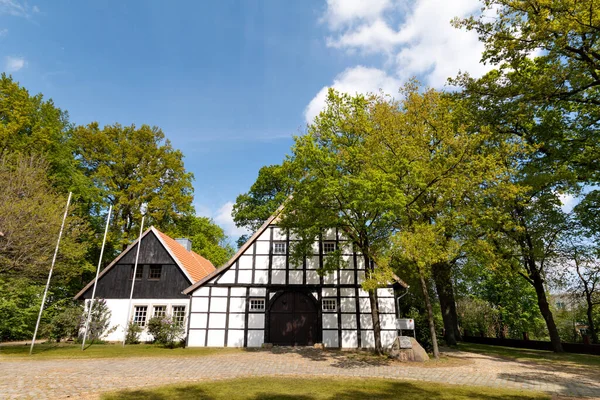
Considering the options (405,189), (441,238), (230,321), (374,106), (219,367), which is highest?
(374,106)

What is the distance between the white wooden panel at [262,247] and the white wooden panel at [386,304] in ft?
22.2

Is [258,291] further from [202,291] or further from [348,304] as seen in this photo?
[348,304]

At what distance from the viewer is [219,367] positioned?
12.1 m

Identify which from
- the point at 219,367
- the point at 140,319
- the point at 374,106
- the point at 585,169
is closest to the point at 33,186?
the point at 140,319

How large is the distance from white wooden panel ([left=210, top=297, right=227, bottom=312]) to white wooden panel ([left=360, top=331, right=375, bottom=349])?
296 inches

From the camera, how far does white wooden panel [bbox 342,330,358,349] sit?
57.7 ft

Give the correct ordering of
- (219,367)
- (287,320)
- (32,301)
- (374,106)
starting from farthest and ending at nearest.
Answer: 1. (32,301)
2. (287,320)
3. (374,106)
4. (219,367)

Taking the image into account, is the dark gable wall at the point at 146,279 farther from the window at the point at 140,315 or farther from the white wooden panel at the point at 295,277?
the white wooden panel at the point at 295,277

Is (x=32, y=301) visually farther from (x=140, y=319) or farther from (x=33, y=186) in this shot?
(x=33, y=186)

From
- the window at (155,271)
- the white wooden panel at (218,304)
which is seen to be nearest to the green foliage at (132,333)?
the window at (155,271)

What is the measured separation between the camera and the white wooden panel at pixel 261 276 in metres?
19.0

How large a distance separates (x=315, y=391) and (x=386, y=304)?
1037 centimetres

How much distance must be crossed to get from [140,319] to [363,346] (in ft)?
45.4

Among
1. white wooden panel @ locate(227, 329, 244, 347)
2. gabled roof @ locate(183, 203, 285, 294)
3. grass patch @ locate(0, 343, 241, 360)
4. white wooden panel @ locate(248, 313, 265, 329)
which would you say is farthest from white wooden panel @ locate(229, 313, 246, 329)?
gabled roof @ locate(183, 203, 285, 294)
